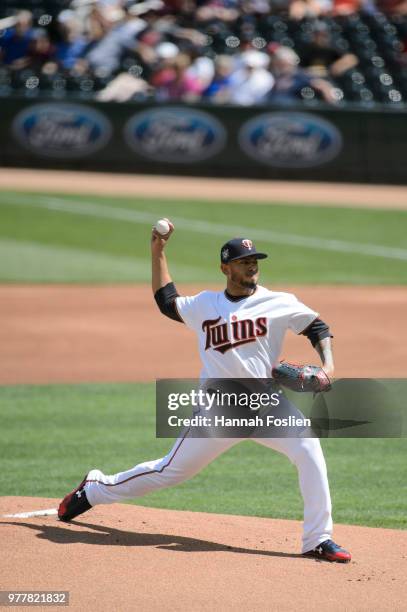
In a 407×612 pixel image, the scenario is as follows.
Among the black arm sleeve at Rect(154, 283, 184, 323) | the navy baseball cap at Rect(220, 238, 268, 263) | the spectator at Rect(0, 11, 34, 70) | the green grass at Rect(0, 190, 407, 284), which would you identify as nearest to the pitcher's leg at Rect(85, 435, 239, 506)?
the black arm sleeve at Rect(154, 283, 184, 323)

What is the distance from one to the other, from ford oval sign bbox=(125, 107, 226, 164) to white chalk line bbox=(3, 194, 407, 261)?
2.18m

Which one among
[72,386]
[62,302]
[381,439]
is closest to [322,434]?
[381,439]

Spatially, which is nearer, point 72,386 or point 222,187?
point 72,386

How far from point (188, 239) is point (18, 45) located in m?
7.20

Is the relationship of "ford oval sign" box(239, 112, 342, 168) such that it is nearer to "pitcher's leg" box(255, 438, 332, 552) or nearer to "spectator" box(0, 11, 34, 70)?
"spectator" box(0, 11, 34, 70)

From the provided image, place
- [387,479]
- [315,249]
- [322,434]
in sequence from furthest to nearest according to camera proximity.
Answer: [315,249] < [387,479] < [322,434]

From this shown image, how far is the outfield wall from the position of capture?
2156 cm

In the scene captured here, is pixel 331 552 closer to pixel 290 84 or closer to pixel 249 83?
pixel 249 83

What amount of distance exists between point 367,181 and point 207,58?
415cm

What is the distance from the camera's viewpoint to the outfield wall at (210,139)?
21.6m

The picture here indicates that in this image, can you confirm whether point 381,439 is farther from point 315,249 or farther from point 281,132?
point 281,132

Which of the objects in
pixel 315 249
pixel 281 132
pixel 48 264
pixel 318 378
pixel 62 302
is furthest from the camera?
pixel 281 132

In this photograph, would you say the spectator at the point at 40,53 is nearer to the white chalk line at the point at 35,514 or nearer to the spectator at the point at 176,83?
the spectator at the point at 176,83

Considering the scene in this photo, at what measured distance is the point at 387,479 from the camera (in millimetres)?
8203
